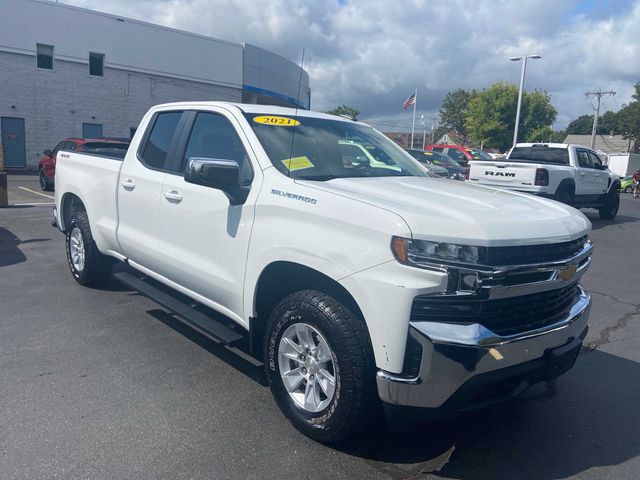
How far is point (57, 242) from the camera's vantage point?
30.0 feet

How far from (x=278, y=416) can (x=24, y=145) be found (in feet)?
97.9

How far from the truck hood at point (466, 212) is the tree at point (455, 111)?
76772mm

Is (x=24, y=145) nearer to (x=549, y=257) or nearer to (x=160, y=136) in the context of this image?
(x=160, y=136)

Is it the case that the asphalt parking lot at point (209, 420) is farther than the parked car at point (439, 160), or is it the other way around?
the parked car at point (439, 160)

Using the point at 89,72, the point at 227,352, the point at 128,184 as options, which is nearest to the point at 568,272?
the point at 227,352

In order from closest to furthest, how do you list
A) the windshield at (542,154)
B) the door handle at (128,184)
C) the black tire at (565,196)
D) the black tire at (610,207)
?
the door handle at (128,184) → the black tire at (565,196) → the windshield at (542,154) → the black tire at (610,207)

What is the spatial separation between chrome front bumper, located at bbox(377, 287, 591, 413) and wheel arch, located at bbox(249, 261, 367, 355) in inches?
17.0

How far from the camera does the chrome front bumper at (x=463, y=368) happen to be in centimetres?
267

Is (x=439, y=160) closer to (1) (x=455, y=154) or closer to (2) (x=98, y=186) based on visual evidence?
(1) (x=455, y=154)

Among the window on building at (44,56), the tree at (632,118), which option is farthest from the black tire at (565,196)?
the tree at (632,118)

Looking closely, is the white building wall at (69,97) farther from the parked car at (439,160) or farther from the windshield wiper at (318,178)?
the windshield wiper at (318,178)

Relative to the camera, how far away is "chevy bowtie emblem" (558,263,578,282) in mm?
3120

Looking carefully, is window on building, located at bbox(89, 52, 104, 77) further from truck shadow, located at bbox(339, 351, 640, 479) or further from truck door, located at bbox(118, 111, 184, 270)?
truck shadow, located at bbox(339, 351, 640, 479)

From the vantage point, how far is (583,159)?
46.9 feet
